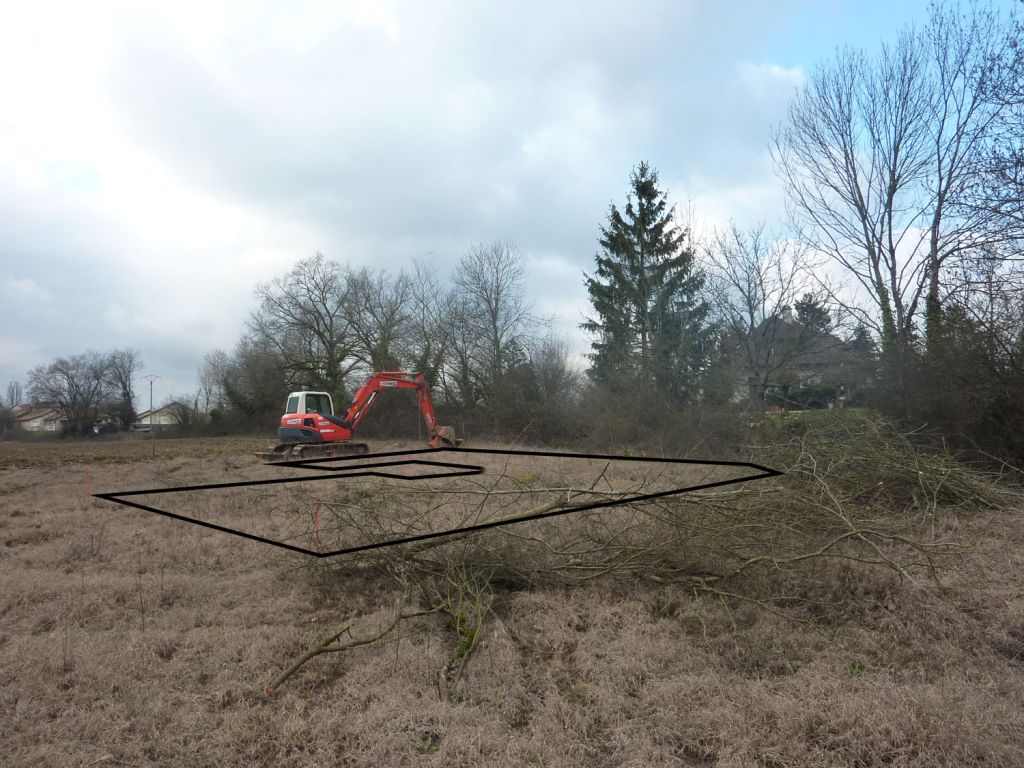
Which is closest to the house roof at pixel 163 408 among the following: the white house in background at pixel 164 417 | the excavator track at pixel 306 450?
the white house in background at pixel 164 417

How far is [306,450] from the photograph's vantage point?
17750 millimetres

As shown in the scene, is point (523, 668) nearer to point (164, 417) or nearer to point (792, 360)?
point (792, 360)

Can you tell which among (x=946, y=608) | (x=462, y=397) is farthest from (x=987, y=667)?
(x=462, y=397)

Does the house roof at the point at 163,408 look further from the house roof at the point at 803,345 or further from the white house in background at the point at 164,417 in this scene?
the house roof at the point at 803,345

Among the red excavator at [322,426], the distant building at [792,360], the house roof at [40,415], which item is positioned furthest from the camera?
the house roof at [40,415]

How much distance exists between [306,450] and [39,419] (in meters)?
53.7

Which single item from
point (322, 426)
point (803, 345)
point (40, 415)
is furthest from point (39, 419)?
point (803, 345)

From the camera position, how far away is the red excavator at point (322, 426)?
17531 mm

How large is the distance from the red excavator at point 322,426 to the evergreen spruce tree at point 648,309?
8.14m

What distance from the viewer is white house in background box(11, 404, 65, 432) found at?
174 feet

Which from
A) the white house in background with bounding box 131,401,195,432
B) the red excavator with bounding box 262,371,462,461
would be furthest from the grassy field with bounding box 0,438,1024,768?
the white house in background with bounding box 131,401,195,432

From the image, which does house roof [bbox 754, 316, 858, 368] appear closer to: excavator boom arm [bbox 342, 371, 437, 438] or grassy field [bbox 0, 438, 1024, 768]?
grassy field [bbox 0, 438, 1024, 768]

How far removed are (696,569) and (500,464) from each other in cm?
461

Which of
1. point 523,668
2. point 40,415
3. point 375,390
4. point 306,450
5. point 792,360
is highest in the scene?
point 792,360
